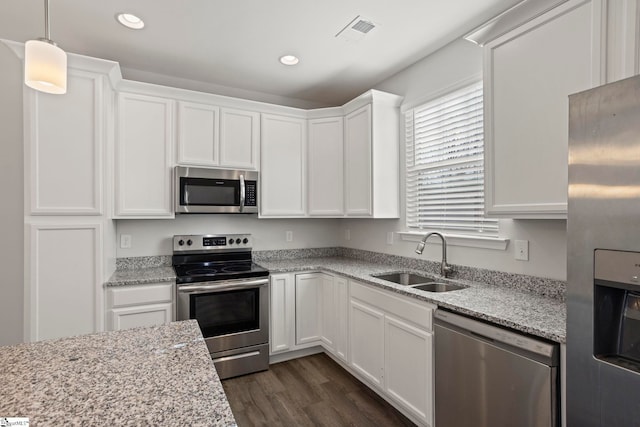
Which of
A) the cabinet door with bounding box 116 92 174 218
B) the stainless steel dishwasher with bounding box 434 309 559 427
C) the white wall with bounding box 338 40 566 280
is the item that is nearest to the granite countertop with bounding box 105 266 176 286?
the cabinet door with bounding box 116 92 174 218

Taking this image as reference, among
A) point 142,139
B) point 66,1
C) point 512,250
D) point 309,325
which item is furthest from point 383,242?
point 66,1

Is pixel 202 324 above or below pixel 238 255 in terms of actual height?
below

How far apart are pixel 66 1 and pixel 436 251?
3.13 metres

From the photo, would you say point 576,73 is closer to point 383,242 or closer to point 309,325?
point 383,242

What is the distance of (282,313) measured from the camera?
306 centimetres

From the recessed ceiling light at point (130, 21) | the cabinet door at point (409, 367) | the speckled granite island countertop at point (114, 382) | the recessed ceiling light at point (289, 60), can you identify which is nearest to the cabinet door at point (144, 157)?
the recessed ceiling light at point (130, 21)

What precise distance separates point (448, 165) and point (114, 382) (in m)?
2.49

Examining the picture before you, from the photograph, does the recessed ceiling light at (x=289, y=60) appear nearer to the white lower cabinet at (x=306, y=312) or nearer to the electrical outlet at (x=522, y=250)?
the white lower cabinet at (x=306, y=312)

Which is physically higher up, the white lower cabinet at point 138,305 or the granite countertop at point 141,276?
the granite countertop at point 141,276

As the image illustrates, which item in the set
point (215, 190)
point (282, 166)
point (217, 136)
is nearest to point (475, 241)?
point (282, 166)

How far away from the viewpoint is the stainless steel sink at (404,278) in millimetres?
2707

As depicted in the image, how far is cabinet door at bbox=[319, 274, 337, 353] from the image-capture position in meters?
3.01

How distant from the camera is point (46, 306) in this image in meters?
2.20

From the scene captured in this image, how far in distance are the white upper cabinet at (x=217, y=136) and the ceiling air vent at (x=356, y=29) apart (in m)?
1.21
